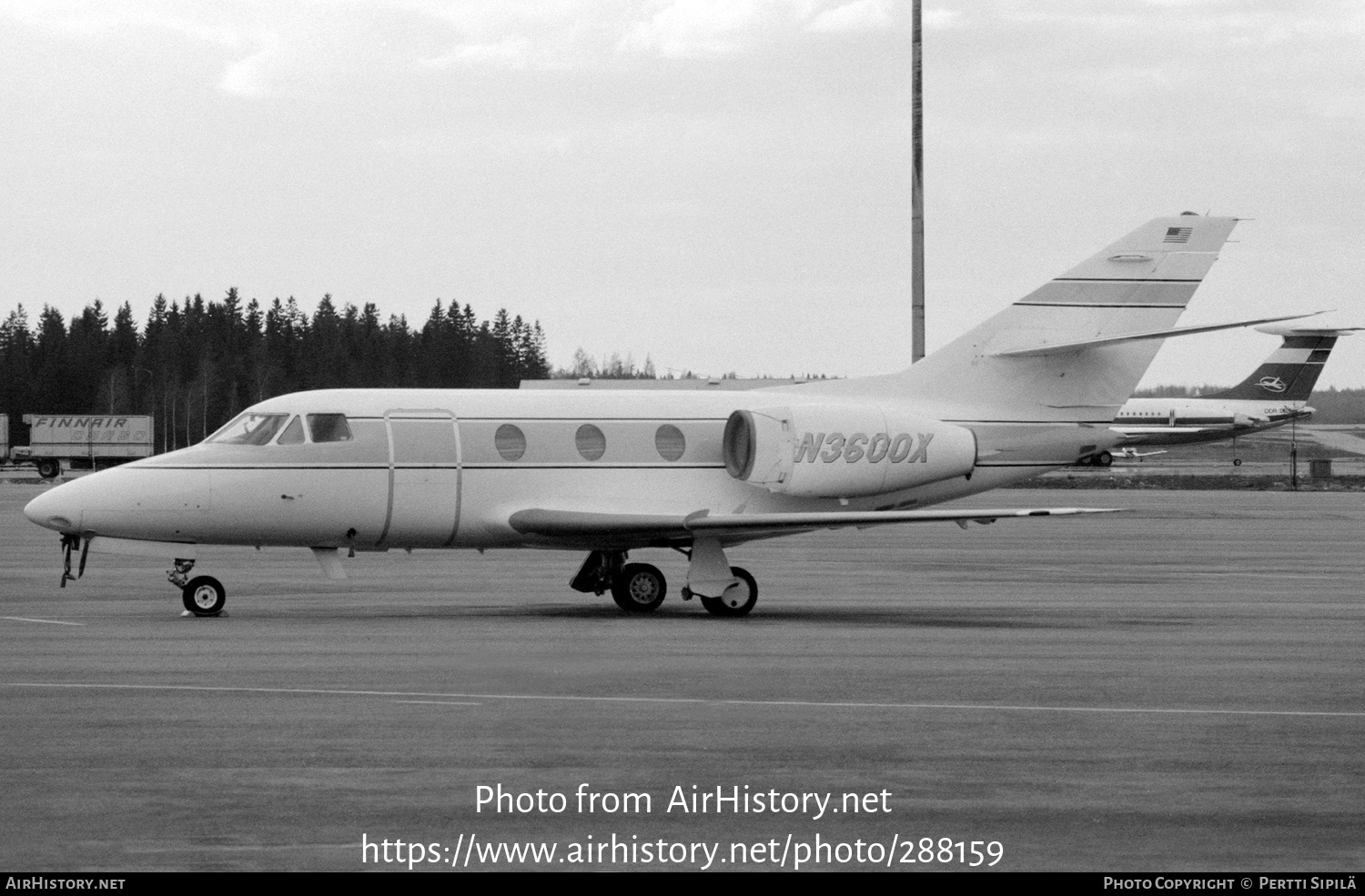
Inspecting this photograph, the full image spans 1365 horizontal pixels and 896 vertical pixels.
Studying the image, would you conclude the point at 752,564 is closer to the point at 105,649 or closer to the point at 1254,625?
the point at 1254,625

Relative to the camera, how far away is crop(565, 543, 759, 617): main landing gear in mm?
21312

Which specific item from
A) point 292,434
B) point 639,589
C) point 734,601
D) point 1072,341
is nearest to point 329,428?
point 292,434

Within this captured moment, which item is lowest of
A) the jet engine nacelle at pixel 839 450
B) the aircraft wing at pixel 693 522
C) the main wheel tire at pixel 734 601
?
the main wheel tire at pixel 734 601

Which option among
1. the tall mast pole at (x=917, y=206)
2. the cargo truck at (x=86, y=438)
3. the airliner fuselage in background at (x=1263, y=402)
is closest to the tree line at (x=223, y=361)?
the cargo truck at (x=86, y=438)

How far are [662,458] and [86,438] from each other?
7420 centimetres

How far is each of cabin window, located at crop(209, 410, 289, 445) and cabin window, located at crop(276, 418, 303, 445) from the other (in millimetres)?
93

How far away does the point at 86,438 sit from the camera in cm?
9075

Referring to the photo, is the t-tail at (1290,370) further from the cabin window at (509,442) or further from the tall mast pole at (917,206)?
the cabin window at (509,442)

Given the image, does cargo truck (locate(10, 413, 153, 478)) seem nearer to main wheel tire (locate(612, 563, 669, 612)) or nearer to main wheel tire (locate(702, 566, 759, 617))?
main wheel tire (locate(612, 563, 669, 612))

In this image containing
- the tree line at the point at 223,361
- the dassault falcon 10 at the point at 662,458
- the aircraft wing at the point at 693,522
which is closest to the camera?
the dassault falcon 10 at the point at 662,458

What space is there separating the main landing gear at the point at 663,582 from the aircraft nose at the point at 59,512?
4.92 feet

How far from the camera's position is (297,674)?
14766mm

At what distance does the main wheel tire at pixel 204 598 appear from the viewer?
20.2 meters

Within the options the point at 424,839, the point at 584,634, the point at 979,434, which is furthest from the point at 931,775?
the point at 979,434
